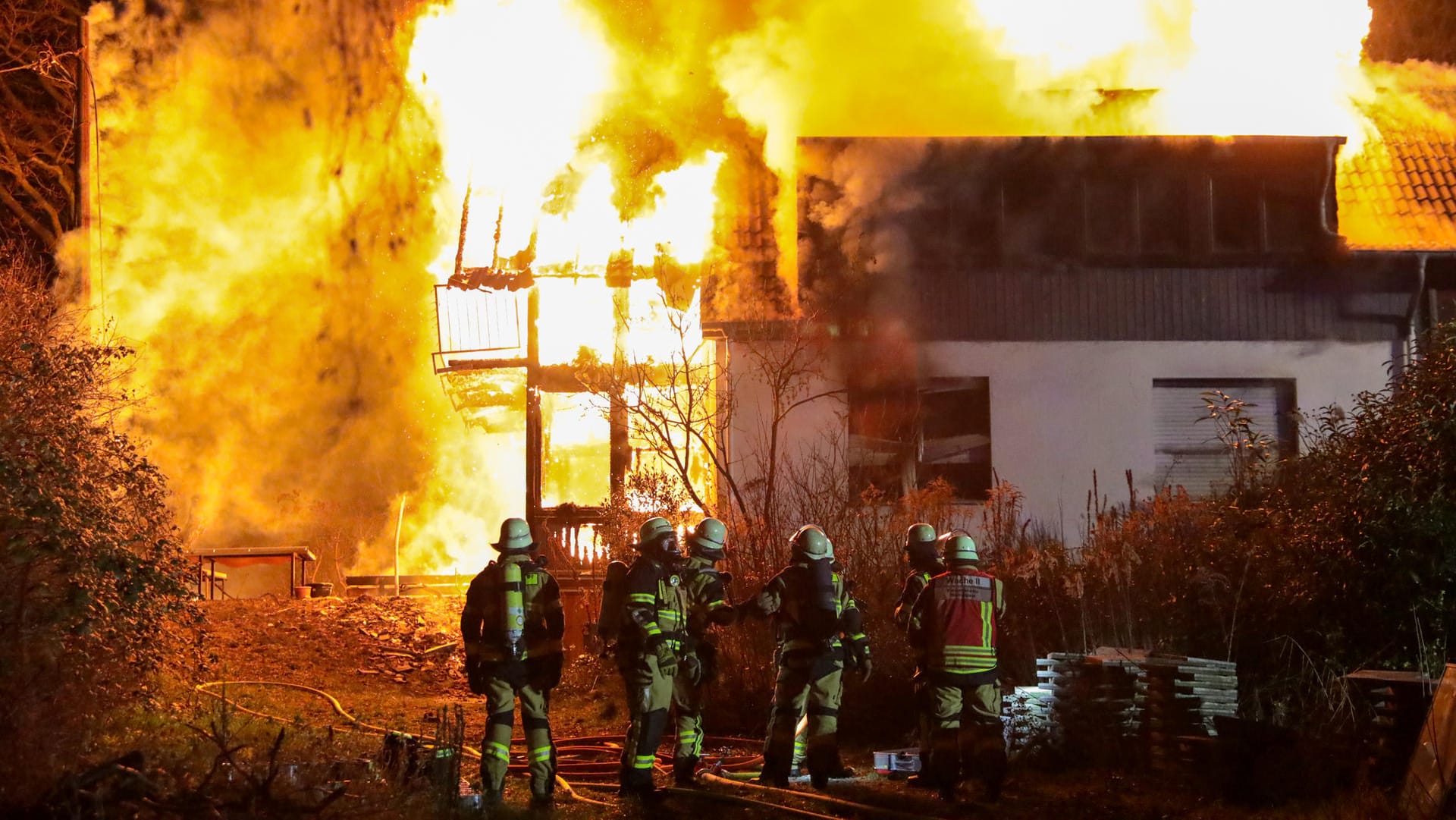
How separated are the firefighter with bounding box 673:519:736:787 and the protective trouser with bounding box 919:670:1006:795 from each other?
5.11 feet

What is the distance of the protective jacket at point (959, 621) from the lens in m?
9.53

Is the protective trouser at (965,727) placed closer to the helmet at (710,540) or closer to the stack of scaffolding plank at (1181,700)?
the stack of scaffolding plank at (1181,700)

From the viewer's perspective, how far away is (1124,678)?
10562 millimetres

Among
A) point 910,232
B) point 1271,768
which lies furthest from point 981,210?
point 1271,768

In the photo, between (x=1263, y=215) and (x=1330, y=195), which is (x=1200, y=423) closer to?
(x=1263, y=215)

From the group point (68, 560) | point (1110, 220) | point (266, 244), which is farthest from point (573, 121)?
point (68, 560)

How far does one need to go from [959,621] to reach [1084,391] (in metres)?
9.68

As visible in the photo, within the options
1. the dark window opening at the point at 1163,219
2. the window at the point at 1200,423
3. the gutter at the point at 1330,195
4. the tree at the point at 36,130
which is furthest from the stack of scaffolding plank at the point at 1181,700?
the tree at the point at 36,130

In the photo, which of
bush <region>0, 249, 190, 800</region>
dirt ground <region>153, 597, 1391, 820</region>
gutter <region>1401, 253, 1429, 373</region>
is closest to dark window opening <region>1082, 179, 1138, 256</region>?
gutter <region>1401, 253, 1429, 373</region>

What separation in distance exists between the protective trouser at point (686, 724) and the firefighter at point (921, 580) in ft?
5.03

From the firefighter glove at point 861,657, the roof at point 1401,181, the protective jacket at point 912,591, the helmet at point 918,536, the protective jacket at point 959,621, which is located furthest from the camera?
the roof at point 1401,181

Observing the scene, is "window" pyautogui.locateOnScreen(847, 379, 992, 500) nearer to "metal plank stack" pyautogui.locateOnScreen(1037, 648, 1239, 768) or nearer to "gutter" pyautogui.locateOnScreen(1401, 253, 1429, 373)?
"gutter" pyautogui.locateOnScreen(1401, 253, 1429, 373)

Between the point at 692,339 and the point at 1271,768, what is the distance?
10.9 m

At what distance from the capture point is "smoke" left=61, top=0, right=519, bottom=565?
21859mm
